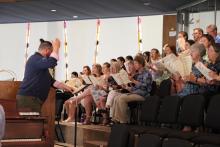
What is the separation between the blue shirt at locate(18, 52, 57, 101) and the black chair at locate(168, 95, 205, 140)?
1.67 metres

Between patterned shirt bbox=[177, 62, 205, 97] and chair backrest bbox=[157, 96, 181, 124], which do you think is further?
chair backrest bbox=[157, 96, 181, 124]

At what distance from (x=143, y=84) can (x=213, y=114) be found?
186cm

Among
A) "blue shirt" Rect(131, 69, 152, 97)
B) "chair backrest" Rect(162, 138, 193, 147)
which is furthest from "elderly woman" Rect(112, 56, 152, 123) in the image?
"chair backrest" Rect(162, 138, 193, 147)

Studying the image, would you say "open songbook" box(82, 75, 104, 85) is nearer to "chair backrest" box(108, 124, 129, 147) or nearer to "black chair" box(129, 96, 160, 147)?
"black chair" box(129, 96, 160, 147)

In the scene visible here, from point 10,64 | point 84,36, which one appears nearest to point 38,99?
point 84,36

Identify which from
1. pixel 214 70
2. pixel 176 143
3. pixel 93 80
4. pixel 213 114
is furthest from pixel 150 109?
pixel 176 143

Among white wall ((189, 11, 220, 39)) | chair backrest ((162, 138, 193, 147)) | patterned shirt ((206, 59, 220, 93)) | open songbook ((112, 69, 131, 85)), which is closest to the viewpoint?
chair backrest ((162, 138, 193, 147))

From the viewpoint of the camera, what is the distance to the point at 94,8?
11359 mm

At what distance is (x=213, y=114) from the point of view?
15.7ft

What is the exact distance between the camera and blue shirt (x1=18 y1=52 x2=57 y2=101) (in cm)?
562

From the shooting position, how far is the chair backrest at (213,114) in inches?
187

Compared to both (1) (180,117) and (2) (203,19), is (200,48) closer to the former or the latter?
(1) (180,117)

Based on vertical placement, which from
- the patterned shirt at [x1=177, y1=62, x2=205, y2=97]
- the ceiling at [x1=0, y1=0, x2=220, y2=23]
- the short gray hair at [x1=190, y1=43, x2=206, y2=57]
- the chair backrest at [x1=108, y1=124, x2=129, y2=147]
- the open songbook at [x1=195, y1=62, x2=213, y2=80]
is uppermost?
the ceiling at [x1=0, y1=0, x2=220, y2=23]

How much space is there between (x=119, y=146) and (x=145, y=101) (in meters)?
1.33
